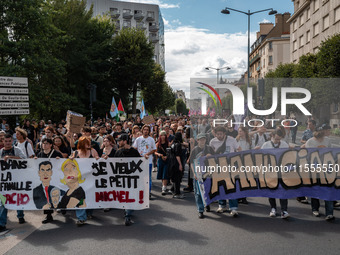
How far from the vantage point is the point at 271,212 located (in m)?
6.05

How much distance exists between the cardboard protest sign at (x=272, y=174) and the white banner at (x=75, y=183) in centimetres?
128

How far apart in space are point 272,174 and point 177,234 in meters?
2.24

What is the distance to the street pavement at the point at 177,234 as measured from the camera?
4562mm

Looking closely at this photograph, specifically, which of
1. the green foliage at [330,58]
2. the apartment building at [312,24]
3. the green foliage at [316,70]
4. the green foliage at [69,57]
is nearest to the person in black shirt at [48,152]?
the green foliage at [316,70]

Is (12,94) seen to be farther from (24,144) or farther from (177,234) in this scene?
(177,234)

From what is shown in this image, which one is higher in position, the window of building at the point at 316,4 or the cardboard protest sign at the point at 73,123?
the window of building at the point at 316,4

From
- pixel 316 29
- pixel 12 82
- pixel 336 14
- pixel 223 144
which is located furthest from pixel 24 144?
pixel 316 29

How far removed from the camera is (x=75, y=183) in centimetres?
603

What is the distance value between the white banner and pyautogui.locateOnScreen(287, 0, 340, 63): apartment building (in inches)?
1044

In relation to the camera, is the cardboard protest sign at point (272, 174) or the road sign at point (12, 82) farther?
the road sign at point (12, 82)

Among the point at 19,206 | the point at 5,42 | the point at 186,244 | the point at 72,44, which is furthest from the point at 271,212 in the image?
the point at 72,44

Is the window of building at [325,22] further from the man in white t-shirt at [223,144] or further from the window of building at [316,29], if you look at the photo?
the man in white t-shirt at [223,144]

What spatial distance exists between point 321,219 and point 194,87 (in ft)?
11.4

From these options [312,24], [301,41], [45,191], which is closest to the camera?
[45,191]
